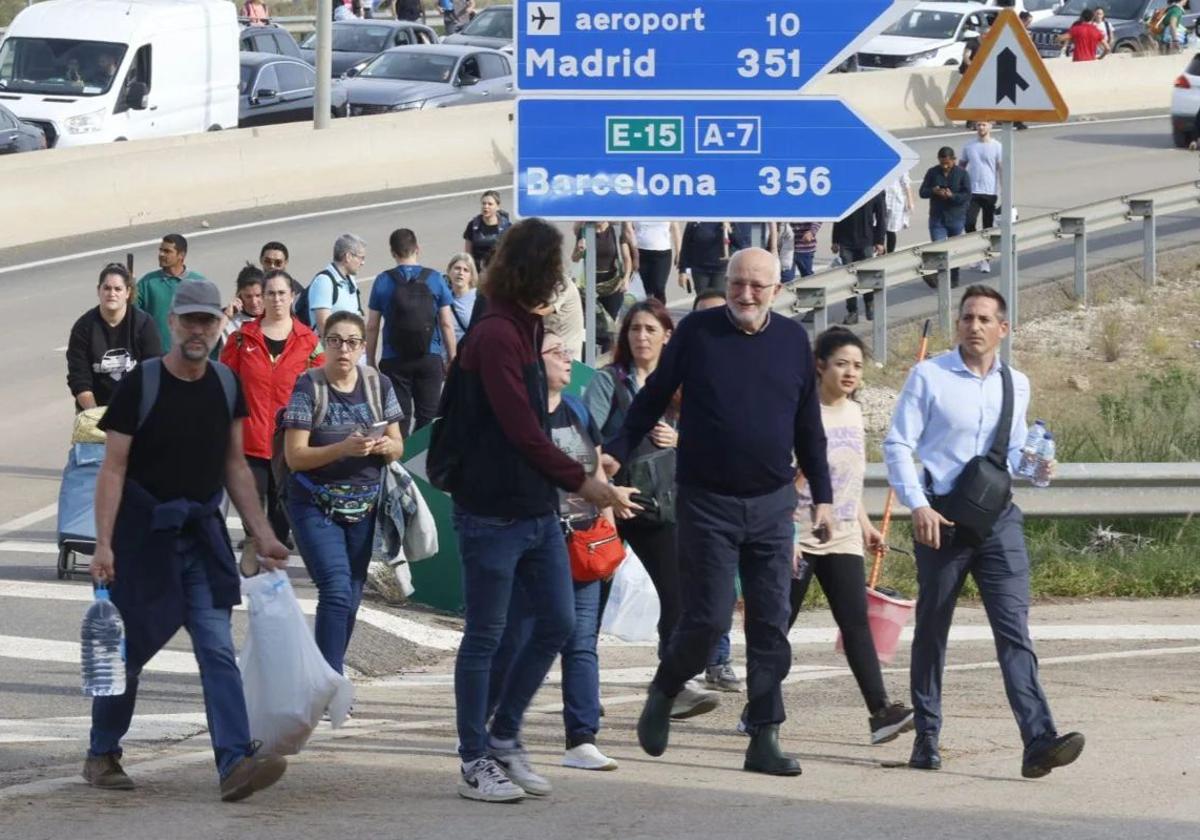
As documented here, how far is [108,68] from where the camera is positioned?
29.8 meters

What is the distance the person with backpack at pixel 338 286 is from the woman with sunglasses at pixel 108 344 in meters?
1.18

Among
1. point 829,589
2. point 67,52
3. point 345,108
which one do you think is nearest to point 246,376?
point 829,589

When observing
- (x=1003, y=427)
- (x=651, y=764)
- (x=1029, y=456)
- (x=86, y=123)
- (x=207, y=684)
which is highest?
(x=86, y=123)

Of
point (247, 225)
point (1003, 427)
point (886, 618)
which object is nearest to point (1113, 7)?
point (247, 225)

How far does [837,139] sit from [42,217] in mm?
15580

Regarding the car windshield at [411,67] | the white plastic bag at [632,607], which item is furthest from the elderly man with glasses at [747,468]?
the car windshield at [411,67]

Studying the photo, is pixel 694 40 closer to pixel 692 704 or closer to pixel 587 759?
pixel 692 704

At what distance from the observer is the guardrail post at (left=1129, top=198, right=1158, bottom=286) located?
74.6 ft

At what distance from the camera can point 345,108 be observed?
33688 mm

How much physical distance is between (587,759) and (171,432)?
186cm

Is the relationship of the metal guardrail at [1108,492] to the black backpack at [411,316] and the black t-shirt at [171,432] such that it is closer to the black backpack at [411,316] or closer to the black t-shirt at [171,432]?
the black backpack at [411,316]

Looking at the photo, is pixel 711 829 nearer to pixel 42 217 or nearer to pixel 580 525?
pixel 580 525

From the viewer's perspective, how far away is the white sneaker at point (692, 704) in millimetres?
9148

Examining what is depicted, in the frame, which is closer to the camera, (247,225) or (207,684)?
(207,684)
